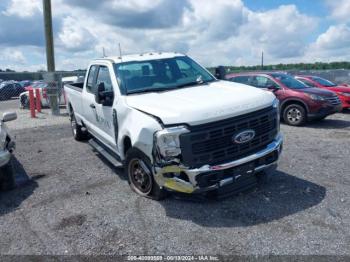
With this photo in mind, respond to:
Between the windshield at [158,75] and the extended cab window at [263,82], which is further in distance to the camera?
the extended cab window at [263,82]

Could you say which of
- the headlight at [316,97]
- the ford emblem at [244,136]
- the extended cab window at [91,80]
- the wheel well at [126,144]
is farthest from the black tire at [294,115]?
the wheel well at [126,144]

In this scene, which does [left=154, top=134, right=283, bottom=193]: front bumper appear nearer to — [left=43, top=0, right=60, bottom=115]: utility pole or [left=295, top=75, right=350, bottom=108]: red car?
[left=295, top=75, right=350, bottom=108]: red car

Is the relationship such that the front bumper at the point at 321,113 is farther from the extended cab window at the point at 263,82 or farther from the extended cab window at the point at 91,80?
the extended cab window at the point at 91,80

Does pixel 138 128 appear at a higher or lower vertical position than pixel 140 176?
higher

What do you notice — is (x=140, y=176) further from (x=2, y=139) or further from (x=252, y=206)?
(x=2, y=139)

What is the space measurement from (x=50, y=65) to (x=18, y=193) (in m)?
10.6

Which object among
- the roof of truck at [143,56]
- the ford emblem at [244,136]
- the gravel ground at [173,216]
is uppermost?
the roof of truck at [143,56]

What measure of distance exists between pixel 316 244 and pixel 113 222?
2331 mm

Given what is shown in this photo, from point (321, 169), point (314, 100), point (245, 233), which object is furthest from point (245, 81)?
point (245, 233)

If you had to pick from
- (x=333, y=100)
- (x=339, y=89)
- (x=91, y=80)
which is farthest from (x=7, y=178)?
(x=339, y=89)

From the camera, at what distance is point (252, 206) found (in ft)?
14.7

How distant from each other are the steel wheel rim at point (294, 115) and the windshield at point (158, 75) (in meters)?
5.31

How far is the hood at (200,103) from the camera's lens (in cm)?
404

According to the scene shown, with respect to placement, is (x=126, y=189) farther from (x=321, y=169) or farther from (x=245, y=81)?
(x=245, y=81)
